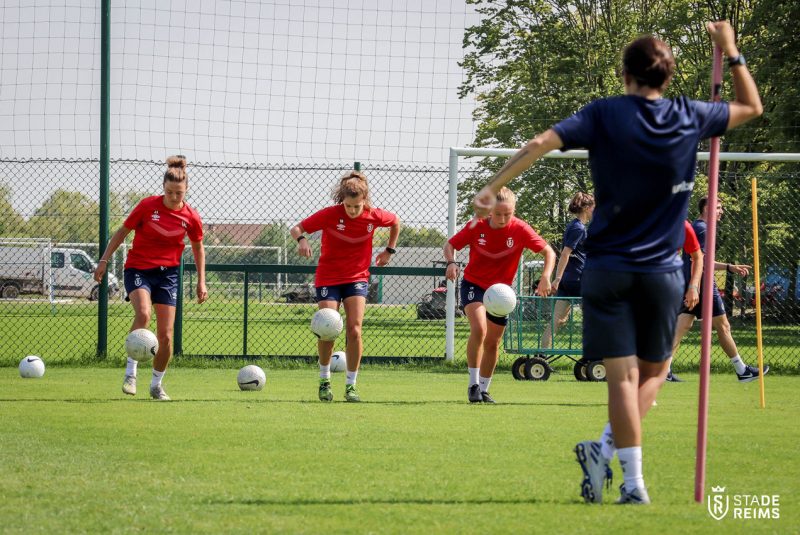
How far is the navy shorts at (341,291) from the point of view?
398 inches

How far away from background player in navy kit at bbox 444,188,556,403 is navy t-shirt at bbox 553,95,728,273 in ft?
16.4

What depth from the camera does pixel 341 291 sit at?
10.2 metres

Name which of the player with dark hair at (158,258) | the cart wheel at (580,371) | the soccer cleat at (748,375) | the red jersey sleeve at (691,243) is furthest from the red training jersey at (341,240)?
the soccer cleat at (748,375)

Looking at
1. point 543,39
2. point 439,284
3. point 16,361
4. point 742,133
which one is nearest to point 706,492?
point 16,361

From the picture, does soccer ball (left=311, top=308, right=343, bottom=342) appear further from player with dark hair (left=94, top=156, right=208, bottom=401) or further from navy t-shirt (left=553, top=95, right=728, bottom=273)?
navy t-shirt (left=553, top=95, right=728, bottom=273)

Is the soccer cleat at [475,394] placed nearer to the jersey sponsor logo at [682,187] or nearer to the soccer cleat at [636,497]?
the soccer cleat at [636,497]

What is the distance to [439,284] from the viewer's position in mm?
19922

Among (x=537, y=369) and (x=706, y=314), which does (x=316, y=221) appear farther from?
(x=706, y=314)

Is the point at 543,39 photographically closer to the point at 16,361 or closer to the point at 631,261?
the point at 16,361

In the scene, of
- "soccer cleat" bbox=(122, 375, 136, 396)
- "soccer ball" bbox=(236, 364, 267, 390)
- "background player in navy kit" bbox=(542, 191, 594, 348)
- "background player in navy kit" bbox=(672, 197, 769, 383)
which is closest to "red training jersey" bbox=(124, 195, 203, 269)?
"soccer cleat" bbox=(122, 375, 136, 396)

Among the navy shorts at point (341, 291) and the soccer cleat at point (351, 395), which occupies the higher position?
the navy shorts at point (341, 291)

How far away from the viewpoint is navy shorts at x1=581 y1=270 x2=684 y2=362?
4879 mm

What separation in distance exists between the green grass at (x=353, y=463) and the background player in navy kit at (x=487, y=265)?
462 mm

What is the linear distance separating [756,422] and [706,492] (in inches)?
143
